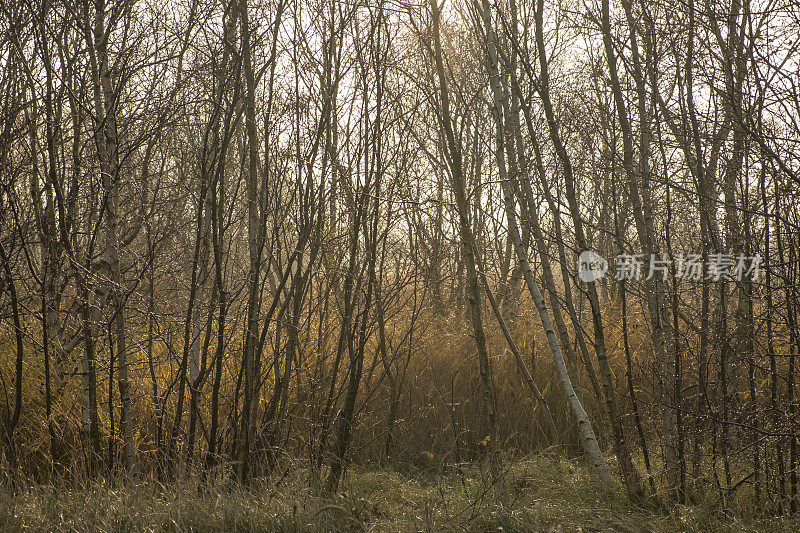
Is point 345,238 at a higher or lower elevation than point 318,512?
higher

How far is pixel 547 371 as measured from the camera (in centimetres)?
565

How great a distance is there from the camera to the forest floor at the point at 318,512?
2.96 meters

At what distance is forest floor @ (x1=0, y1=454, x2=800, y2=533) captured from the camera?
2.96 metres

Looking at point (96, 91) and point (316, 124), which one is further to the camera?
point (316, 124)

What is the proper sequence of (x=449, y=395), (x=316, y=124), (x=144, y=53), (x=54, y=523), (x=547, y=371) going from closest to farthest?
(x=54, y=523)
(x=316, y=124)
(x=144, y=53)
(x=449, y=395)
(x=547, y=371)

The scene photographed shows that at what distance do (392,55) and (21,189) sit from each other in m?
3.67

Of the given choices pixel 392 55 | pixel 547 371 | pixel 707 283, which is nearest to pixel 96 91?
pixel 392 55

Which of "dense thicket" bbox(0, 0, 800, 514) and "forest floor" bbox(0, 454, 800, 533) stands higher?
"dense thicket" bbox(0, 0, 800, 514)

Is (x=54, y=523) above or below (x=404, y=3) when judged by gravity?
below

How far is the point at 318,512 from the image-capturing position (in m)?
2.80

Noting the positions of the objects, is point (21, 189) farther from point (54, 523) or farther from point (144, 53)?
point (54, 523)

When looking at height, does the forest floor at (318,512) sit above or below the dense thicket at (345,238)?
below

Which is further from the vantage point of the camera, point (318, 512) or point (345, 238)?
point (345, 238)

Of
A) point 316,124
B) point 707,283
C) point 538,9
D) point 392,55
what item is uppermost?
point 538,9
